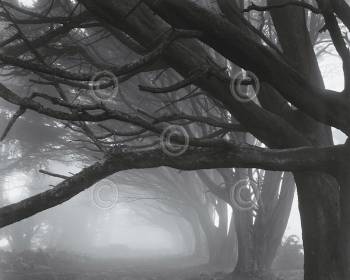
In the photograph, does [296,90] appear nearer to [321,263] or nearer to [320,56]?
[321,263]

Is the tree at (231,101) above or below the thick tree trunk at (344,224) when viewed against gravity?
above

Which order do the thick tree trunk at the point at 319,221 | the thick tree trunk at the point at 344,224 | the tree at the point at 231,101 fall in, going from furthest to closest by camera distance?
the thick tree trunk at the point at 319,221
the thick tree trunk at the point at 344,224
the tree at the point at 231,101

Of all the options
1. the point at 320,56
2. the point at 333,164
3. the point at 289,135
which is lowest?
the point at 333,164

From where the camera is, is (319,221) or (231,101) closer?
(231,101)

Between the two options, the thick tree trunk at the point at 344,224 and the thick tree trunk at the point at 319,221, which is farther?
the thick tree trunk at the point at 319,221

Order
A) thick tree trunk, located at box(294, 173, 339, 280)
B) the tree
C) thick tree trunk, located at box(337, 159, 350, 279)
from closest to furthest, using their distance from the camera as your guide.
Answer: the tree, thick tree trunk, located at box(337, 159, 350, 279), thick tree trunk, located at box(294, 173, 339, 280)

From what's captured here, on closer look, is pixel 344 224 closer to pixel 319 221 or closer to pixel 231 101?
pixel 319 221

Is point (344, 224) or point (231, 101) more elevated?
point (231, 101)

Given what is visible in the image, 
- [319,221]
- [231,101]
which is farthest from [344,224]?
[231,101]

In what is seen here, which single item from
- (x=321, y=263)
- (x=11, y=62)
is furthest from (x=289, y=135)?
(x=11, y=62)

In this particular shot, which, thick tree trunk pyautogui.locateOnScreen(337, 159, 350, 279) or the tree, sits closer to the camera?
the tree

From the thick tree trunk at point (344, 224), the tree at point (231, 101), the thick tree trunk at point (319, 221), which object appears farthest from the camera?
the thick tree trunk at point (319, 221)

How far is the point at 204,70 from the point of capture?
301 centimetres

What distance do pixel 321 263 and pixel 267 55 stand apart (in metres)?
1.97
